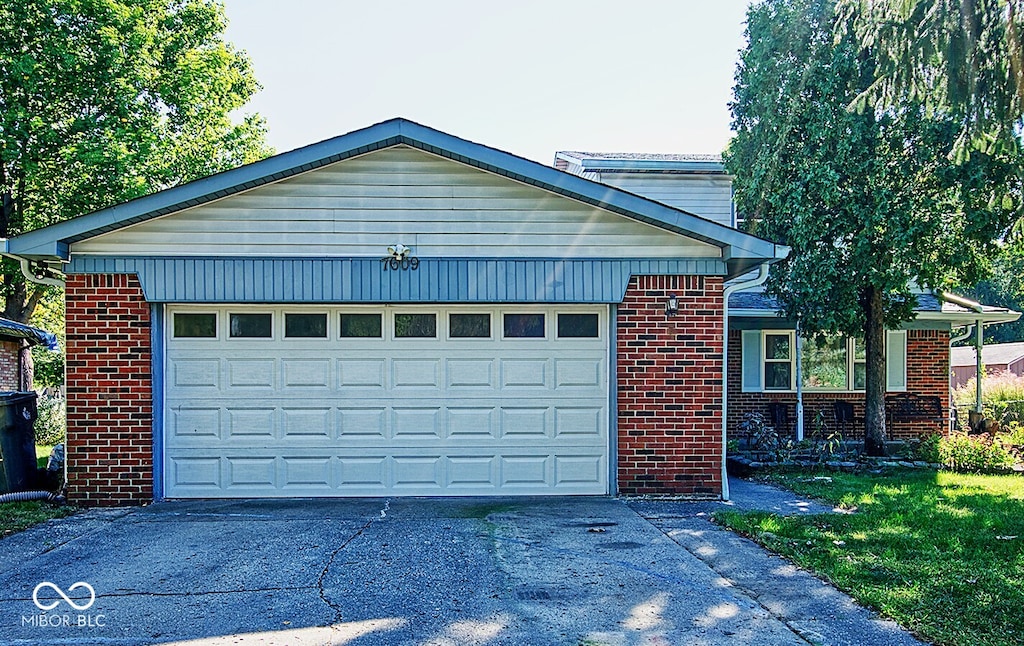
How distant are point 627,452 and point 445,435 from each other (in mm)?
2047

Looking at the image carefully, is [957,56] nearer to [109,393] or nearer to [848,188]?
[848,188]

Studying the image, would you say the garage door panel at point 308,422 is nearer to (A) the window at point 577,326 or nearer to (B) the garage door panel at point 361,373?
(B) the garage door panel at point 361,373

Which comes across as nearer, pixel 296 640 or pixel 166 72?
pixel 296 640

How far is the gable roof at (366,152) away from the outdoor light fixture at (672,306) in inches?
28.3

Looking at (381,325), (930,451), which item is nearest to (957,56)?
(381,325)

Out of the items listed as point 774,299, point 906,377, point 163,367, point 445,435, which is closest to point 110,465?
point 163,367

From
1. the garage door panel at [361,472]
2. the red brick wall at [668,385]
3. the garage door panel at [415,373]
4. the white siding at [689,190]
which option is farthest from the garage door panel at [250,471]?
the white siding at [689,190]

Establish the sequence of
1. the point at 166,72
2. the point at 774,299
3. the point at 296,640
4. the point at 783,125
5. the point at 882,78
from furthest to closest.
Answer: the point at 166,72 → the point at 774,299 → the point at 783,125 → the point at 882,78 → the point at 296,640

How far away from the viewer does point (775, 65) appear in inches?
551

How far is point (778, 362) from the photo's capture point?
17.1 meters

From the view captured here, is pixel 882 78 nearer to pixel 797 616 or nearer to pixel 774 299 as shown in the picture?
pixel 797 616

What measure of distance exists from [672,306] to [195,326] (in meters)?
5.28

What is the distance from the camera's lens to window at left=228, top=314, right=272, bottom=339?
956cm

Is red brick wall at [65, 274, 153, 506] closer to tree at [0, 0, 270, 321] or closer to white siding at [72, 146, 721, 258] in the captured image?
white siding at [72, 146, 721, 258]
